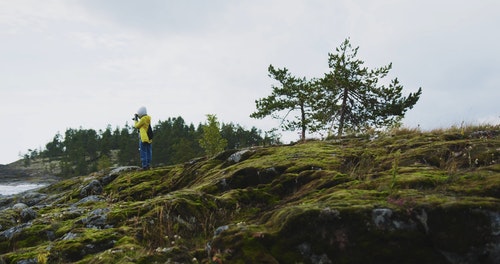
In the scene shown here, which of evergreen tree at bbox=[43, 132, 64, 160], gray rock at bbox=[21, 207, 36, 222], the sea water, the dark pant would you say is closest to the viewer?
gray rock at bbox=[21, 207, 36, 222]

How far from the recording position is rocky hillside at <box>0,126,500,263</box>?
486 cm

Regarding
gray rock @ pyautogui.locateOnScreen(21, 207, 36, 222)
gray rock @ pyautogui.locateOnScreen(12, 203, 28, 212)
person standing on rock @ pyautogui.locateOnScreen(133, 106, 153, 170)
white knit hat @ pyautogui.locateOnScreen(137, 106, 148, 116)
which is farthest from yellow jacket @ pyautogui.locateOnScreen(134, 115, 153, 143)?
gray rock @ pyautogui.locateOnScreen(21, 207, 36, 222)

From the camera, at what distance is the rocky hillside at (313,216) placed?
4859mm

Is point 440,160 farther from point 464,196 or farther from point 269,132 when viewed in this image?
point 269,132

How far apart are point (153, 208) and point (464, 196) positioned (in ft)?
19.9

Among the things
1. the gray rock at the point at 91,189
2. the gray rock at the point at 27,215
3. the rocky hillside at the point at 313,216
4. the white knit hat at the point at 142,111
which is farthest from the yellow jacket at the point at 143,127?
the gray rock at the point at 27,215

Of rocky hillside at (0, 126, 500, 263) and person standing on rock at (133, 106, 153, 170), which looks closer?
rocky hillside at (0, 126, 500, 263)

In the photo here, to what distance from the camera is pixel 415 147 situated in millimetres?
10156

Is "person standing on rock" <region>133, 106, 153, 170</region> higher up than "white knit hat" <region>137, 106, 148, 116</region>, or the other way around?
"white knit hat" <region>137, 106, 148, 116</region>

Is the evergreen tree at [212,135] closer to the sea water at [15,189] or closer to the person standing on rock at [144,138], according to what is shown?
the sea water at [15,189]

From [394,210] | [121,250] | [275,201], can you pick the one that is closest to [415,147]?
[275,201]

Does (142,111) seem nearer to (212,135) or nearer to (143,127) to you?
(143,127)

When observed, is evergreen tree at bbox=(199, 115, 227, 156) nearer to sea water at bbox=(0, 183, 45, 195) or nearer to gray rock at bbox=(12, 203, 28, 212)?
sea water at bbox=(0, 183, 45, 195)

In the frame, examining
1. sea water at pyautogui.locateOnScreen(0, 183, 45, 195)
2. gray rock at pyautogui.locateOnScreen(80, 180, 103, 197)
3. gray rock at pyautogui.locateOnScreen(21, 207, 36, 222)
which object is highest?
gray rock at pyautogui.locateOnScreen(80, 180, 103, 197)
